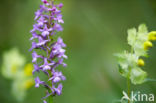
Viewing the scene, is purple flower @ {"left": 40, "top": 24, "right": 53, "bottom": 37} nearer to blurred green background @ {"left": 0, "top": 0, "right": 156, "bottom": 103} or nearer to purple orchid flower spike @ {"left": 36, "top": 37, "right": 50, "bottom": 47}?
purple orchid flower spike @ {"left": 36, "top": 37, "right": 50, "bottom": 47}

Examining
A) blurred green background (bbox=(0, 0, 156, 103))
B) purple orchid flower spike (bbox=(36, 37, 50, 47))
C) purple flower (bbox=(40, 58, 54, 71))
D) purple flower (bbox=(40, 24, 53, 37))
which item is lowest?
purple flower (bbox=(40, 58, 54, 71))

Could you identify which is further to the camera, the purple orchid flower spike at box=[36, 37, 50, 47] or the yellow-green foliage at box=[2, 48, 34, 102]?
the yellow-green foliage at box=[2, 48, 34, 102]

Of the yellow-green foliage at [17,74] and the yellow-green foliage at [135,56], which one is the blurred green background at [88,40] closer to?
the yellow-green foliage at [17,74]

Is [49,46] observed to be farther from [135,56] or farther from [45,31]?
[135,56]

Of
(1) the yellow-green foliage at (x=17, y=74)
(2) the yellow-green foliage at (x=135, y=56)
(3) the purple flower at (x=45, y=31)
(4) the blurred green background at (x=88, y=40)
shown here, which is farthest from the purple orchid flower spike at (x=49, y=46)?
(1) the yellow-green foliage at (x=17, y=74)

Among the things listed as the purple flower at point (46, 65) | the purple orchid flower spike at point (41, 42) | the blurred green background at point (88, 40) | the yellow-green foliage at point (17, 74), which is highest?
the blurred green background at point (88, 40)

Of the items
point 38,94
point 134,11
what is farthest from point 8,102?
point 134,11

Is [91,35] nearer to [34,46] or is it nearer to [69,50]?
[69,50]

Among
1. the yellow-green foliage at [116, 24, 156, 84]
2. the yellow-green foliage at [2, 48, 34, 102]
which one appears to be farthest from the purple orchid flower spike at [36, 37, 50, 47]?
the yellow-green foliage at [2, 48, 34, 102]
